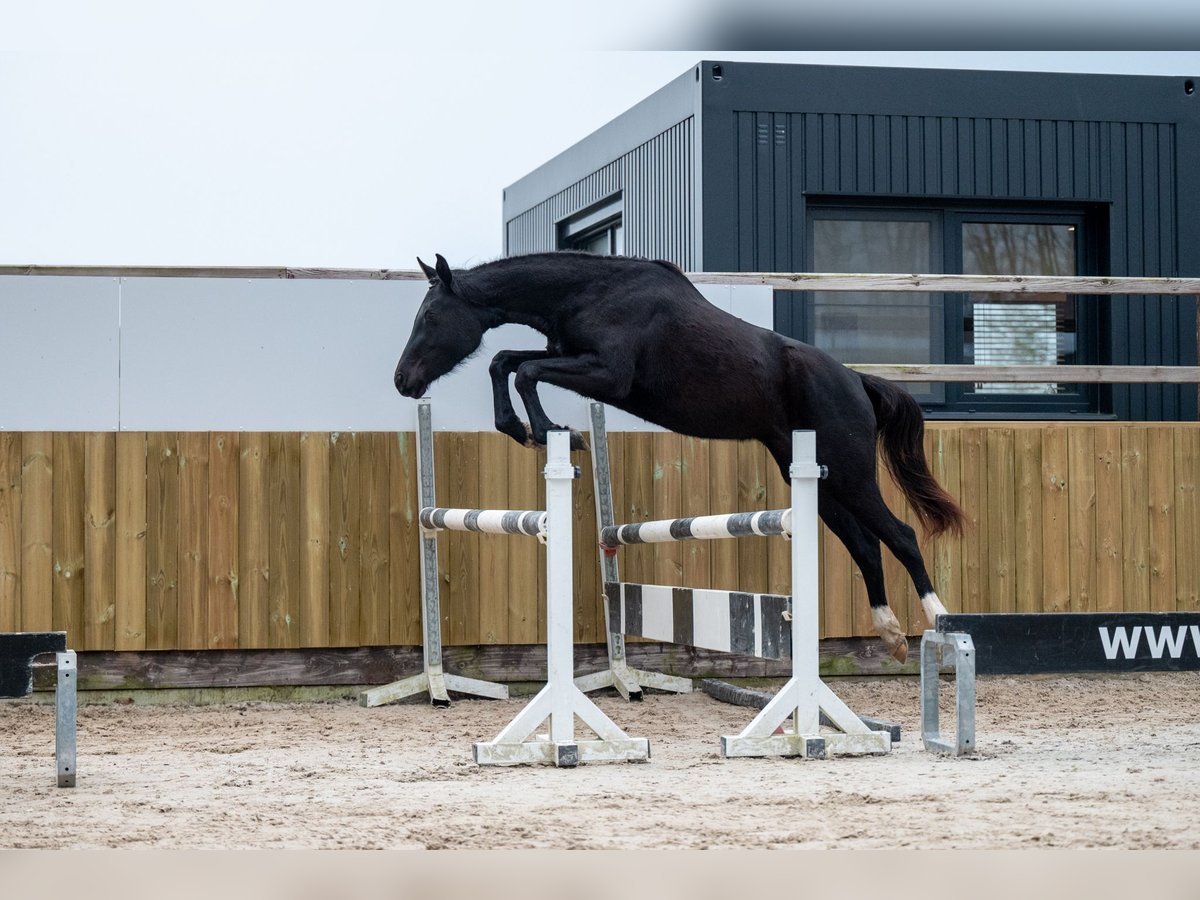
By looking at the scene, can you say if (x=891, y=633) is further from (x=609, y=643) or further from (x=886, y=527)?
(x=609, y=643)

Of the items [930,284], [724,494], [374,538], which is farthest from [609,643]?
[930,284]

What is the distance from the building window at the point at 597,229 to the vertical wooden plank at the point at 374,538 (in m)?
4.39

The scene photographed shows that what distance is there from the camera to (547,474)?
459 centimetres

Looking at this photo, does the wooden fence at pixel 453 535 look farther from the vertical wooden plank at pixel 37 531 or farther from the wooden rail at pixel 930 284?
the wooden rail at pixel 930 284

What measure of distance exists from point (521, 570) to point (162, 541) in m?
1.76

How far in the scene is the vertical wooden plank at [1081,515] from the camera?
721 centimetres

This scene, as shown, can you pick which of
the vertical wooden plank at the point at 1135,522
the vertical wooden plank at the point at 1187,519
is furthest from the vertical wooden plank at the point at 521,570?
the vertical wooden plank at the point at 1187,519

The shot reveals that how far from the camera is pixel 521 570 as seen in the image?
668 centimetres

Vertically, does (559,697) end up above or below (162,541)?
below

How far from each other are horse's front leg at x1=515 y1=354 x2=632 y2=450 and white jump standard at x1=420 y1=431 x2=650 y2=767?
200mm

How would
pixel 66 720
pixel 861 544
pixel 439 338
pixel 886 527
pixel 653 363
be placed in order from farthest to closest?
pixel 861 544 → pixel 886 527 → pixel 653 363 → pixel 439 338 → pixel 66 720

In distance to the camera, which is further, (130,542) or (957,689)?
(130,542)

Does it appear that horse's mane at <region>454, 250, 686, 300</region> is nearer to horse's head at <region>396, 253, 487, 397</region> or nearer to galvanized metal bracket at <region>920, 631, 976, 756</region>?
horse's head at <region>396, 253, 487, 397</region>

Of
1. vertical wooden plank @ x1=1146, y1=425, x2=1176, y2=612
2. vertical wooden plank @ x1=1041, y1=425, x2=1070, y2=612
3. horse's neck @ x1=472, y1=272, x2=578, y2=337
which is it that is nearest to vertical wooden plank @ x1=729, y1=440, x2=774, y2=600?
vertical wooden plank @ x1=1041, y1=425, x2=1070, y2=612
